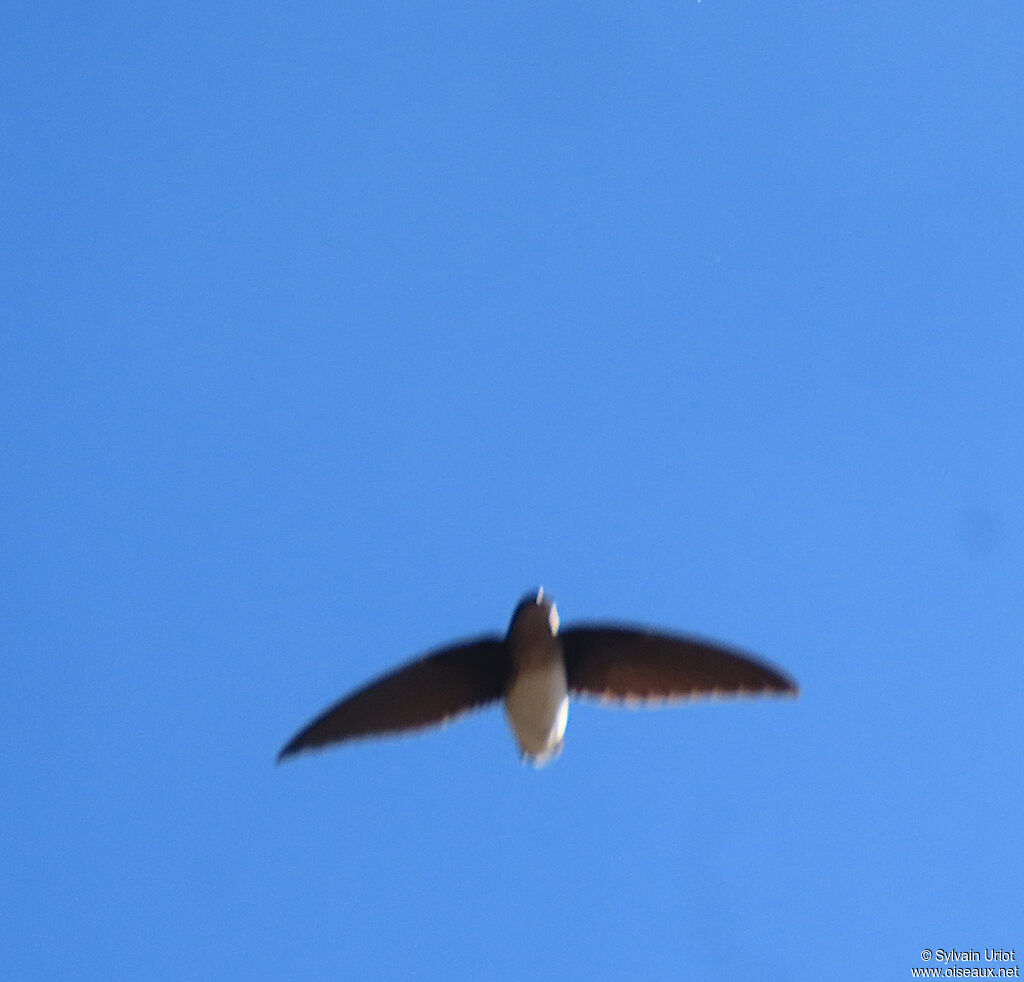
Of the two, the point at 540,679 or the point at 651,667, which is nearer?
the point at 540,679

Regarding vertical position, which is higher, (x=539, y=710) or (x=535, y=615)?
(x=535, y=615)

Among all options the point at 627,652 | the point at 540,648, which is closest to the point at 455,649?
the point at 540,648

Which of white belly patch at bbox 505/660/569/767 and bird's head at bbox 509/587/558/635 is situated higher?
bird's head at bbox 509/587/558/635

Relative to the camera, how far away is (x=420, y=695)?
322 inches

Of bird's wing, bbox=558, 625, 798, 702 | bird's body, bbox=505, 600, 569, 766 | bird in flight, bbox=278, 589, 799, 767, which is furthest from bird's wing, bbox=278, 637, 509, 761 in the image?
bird's wing, bbox=558, 625, 798, 702

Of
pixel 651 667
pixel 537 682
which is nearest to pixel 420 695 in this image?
pixel 537 682

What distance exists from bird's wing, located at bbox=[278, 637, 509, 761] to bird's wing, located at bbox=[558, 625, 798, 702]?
442 millimetres

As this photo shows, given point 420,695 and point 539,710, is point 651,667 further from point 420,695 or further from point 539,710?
point 420,695

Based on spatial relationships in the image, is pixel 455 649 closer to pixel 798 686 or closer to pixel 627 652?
pixel 627 652

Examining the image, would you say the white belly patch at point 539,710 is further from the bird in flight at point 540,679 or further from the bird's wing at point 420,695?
the bird's wing at point 420,695

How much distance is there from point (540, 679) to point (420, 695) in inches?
27.4

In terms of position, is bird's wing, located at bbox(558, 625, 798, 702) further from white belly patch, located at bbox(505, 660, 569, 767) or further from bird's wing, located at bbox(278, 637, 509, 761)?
bird's wing, located at bbox(278, 637, 509, 761)

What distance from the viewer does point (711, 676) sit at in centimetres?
812

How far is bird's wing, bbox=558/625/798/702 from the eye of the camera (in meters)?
8.04
